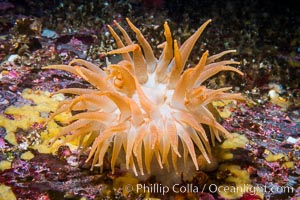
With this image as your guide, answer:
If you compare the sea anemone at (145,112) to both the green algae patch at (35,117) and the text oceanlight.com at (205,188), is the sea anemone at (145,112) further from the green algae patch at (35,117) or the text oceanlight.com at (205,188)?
the green algae patch at (35,117)

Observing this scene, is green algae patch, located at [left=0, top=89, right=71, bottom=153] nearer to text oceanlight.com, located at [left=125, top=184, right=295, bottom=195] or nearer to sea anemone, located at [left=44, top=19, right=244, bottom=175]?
sea anemone, located at [left=44, top=19, right=244, bottom=175]

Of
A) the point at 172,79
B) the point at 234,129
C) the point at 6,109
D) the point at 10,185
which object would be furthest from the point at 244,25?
the point at 10,185

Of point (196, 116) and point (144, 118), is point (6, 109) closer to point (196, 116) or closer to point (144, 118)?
point (144, 118)

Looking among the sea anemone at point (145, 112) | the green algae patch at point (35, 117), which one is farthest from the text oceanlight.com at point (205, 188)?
the green algae patch at point (35, 117)

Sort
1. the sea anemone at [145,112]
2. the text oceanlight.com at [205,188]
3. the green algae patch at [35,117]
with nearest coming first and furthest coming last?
the sea anemone at [145,112] → the text oceanlight.com at [205,188] → the green algae patch at [35,117]

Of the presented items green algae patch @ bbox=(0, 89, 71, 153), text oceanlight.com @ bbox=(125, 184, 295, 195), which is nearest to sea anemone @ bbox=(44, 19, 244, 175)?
text oceanlight.com @ bbox=(125, 184, 295, 195)
